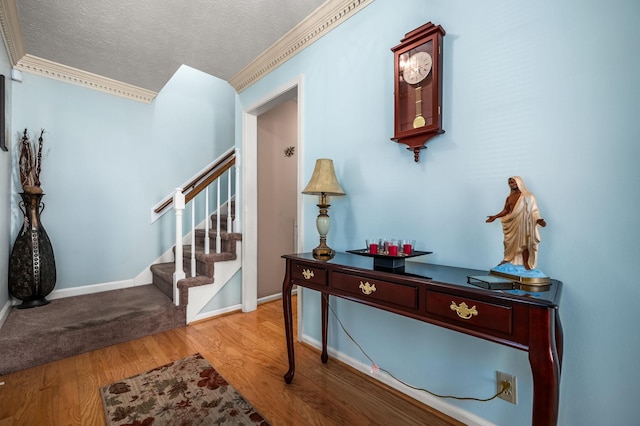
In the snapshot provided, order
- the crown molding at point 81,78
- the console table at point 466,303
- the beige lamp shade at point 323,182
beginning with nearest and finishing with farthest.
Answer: the console table at point 466,303 < the beige lamp shade at point 323,182 < the crown molding at point 81,78

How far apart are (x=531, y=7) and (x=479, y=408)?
1797mm

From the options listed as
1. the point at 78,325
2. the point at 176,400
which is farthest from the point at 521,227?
the point at 78,325

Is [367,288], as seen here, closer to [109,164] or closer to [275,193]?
[275,193]

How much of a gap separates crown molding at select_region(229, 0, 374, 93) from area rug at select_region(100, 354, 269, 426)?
2479mm

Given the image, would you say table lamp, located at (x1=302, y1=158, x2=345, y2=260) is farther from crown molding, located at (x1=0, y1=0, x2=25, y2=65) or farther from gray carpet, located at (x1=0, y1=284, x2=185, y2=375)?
crown molding, located at (x1=0, y1=0, x2=25, y2=65)

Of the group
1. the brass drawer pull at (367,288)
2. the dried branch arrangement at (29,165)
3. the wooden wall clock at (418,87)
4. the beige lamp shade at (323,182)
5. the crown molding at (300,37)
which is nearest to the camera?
the brass drawer pull at (367,288)

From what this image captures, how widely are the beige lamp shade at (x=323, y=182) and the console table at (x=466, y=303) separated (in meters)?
0.41

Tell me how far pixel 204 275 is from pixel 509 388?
261 centimetres

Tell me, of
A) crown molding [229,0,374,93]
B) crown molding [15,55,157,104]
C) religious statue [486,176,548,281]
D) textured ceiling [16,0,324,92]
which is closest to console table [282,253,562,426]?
religious statue [486,176,548,281]

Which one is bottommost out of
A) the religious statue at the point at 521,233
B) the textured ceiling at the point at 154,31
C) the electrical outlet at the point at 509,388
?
the electrical outlet at the point at 509,388

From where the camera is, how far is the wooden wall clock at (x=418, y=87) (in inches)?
56.3

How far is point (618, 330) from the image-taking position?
102 centimetres

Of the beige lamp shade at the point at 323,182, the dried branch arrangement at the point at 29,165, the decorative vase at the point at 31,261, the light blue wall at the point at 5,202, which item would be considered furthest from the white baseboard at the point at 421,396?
the dried branch arrangement at the point at 29,165

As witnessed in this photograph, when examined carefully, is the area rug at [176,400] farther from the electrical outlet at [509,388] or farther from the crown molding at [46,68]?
the crown molding at [46,68]
